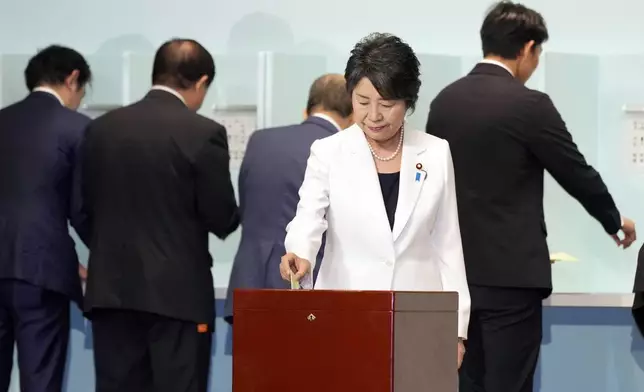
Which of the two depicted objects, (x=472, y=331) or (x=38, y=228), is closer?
(x=472, y=331)

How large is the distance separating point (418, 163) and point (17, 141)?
5.95 ft

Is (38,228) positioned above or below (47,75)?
below

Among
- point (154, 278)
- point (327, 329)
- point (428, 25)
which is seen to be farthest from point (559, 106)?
point (327, 329)

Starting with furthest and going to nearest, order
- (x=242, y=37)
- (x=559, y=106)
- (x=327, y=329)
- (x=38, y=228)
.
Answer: (x=242, y=37) < (x=559, y=106) < (x=38, y=228) < (x=327, y=329)

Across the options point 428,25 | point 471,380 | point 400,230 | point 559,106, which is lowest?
point 471,380

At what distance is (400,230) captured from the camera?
2.63 m

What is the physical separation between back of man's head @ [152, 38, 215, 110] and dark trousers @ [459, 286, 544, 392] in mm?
1097

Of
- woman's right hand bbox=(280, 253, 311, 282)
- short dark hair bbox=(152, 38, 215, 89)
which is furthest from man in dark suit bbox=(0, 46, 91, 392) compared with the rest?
woman's right hand bbox=(280, 253, 311, 282)

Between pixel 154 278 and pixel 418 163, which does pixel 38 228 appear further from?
pixel 418 163

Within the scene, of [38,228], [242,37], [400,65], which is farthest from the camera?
[242,37]

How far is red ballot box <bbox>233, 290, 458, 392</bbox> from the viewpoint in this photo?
2047 millimetres

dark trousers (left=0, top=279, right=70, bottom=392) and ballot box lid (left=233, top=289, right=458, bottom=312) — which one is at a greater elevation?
ballot box lid (left=233, top=289, right=458, bottom=312)

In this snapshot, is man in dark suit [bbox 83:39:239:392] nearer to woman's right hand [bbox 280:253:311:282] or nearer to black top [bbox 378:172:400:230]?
black top [bbox 378:172:400:230]

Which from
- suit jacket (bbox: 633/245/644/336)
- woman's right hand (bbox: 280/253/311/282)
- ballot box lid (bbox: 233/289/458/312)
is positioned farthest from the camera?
suit jacket (bbox: 633/245/644/336)
